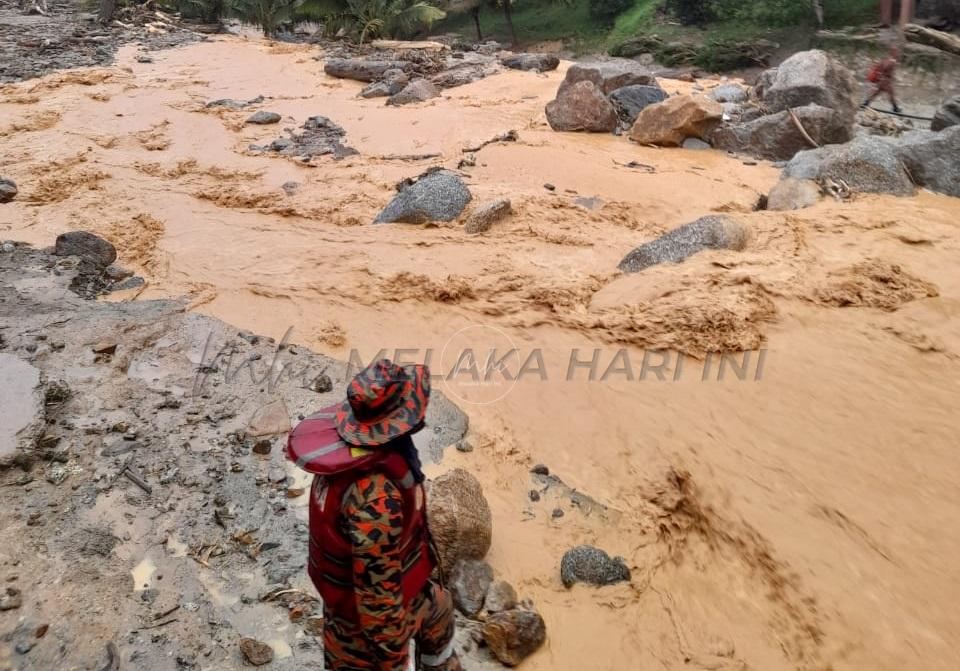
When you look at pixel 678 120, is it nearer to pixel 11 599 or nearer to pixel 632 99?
pixel 632 99

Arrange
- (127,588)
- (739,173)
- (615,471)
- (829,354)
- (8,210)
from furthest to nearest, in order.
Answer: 1. (739,173)
2. (8,210)
3. (829,354)
4. (615,471)
5. (127,588)

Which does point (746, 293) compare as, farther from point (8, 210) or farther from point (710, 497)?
point (8, 210)

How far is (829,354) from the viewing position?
457cm

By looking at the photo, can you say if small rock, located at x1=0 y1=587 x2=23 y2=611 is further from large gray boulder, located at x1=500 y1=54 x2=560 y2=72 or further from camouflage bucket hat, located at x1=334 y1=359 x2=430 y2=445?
large gray boulder, located at x1=500 y1=54 x2=560 y2=72

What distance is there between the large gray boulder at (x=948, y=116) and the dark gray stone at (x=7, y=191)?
12009mm

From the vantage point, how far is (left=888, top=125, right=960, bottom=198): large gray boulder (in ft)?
24.2

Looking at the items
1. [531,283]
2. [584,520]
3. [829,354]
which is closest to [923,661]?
[584,520]

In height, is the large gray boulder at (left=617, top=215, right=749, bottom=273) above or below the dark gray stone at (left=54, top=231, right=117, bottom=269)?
A: below

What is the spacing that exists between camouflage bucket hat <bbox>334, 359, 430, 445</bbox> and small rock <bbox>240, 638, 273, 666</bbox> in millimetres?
1335

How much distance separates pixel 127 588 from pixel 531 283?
387cm

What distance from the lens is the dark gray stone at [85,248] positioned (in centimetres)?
611

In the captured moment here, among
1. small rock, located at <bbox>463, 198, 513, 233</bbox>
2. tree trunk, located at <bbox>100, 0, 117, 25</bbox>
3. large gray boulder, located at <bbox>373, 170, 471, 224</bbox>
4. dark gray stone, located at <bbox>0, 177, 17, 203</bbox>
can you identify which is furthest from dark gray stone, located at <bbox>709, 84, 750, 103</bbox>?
tree trunk, located at <bbox>100, 0, 117, 25</bbox>

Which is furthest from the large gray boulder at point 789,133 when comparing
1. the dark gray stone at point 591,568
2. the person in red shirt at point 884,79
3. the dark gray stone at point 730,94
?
the dark gray stone at point 591,568

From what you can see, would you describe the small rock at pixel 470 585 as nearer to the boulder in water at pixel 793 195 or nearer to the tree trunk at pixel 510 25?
the boulder in water at pixel 793 195
